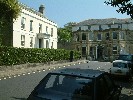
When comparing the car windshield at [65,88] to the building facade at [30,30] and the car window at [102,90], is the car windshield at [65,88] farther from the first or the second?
the building facade at [30,30]

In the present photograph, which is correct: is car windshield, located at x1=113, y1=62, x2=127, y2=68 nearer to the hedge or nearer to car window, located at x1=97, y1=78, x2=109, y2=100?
the hedge

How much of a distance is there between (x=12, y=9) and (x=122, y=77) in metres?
16.6

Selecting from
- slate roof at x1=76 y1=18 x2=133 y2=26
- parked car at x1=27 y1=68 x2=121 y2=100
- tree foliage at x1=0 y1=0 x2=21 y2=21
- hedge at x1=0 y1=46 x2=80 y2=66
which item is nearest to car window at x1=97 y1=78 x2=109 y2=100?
parked car at x1=27 y1=68 x2=121 y2=100

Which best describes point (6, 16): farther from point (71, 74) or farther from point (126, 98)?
point (71, 74)

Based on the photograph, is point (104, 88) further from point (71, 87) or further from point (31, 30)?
point (31, 30)

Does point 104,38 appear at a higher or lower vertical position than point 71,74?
higher

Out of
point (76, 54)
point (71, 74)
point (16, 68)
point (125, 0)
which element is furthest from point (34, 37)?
point (71, 74)

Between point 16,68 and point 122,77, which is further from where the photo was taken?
point 16,68

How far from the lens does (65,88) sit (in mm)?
6375

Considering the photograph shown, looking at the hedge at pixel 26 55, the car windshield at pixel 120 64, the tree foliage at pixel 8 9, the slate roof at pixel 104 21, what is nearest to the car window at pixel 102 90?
the car windshield at pixel 120 64

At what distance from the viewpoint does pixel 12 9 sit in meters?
30.6

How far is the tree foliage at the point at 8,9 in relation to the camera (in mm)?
29547

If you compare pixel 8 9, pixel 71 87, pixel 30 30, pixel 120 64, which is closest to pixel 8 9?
pixel 8 9

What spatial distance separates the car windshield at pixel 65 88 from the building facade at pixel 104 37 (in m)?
57.1
